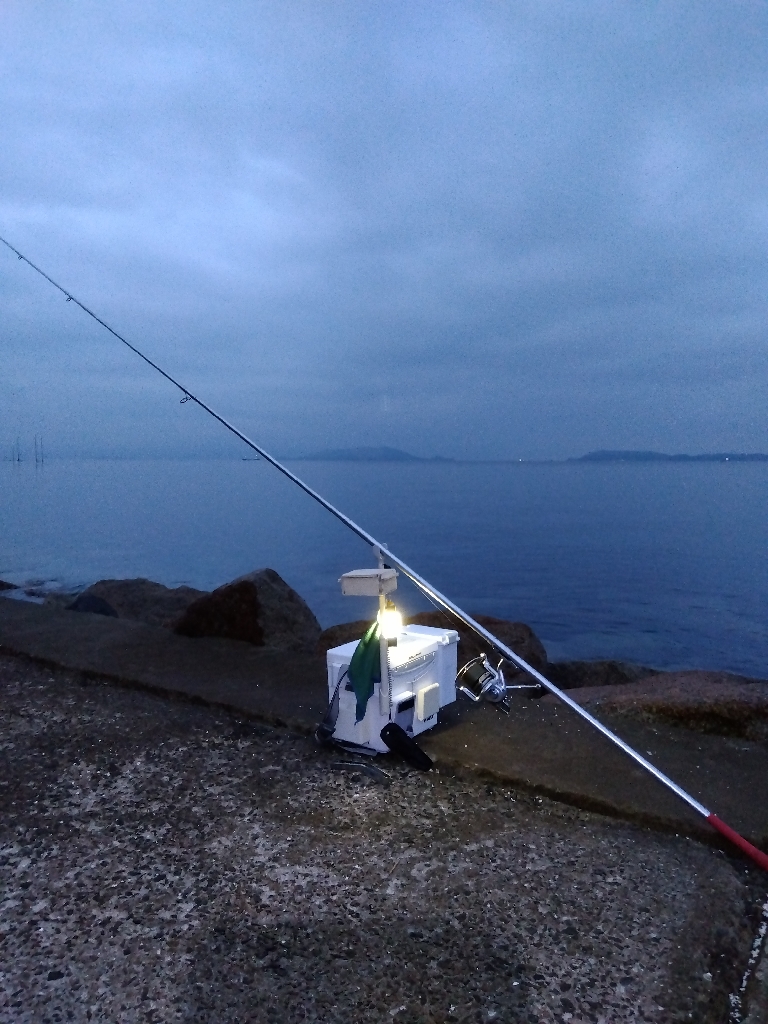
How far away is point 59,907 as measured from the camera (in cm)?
255

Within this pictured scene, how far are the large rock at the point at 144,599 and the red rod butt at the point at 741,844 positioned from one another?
1031cm

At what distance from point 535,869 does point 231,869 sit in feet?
3.72

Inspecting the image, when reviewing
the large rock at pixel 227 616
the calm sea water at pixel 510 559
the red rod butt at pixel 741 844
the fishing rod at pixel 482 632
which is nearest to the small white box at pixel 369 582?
the fishing rod at pixel 482 632

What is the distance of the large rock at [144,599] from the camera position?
483 inches

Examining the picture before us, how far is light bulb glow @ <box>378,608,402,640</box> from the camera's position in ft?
11.4

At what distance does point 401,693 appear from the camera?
3635 mm

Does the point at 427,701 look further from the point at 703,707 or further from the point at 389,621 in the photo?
the point at 703,707

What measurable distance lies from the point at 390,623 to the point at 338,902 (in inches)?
53.1

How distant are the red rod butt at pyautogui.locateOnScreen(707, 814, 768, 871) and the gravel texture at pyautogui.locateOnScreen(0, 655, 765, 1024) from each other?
0.29 feet

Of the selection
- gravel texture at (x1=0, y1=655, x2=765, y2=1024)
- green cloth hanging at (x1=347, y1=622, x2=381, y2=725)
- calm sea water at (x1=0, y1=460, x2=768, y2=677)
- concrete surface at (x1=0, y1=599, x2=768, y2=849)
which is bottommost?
calm sea water at (x1=0, y1=460, x2=768, y2=677)

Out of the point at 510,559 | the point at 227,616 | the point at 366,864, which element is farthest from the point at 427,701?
the point at 510,559

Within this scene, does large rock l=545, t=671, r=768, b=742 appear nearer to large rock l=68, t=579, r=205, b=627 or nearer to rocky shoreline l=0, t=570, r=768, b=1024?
rocky shoreline l=0, t=570, r=768, b=1024

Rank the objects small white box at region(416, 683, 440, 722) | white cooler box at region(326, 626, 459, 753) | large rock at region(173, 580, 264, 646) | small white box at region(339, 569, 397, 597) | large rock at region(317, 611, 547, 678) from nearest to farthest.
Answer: small white box at region(339, 569, 397, 597)
white cooler box at region(326, 626, 459, 753)
small white box at region(416, 683, 440, 722)
large rock at region(173, 580, 264, 646)
large rock at region(317, 611, 547, 678)

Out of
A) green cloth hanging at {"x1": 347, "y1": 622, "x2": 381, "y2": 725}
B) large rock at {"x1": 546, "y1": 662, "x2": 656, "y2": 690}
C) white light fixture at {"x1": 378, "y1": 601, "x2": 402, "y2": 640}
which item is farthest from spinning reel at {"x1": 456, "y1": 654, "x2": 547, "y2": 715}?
large rock at {"x1": 546, "y1": 662, "x2": 656, "y2": 690}
